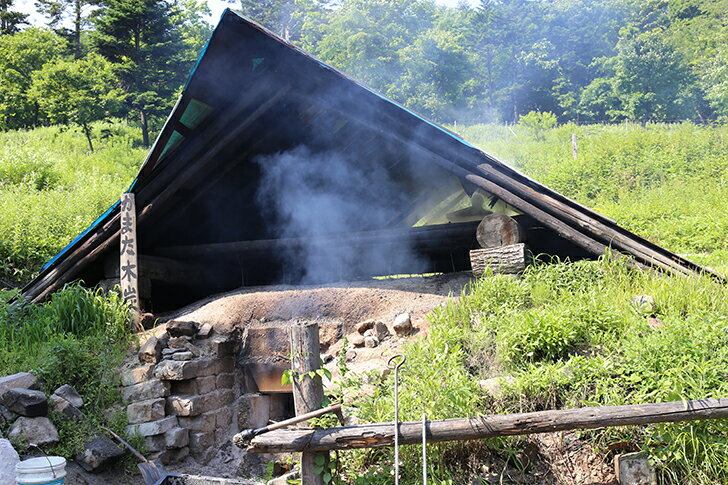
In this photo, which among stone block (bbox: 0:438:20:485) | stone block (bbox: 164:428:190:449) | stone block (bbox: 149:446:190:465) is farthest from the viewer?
stone block (bbox: 164:428:190:449)

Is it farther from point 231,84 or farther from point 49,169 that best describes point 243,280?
point 49,169

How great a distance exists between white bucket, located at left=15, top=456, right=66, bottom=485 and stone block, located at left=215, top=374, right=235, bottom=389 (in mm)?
2048

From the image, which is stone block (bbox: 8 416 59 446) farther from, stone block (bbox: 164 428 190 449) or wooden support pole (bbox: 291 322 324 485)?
wooden support pole (bbox: 291 322 324 485)

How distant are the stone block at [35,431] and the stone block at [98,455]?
0.92ft

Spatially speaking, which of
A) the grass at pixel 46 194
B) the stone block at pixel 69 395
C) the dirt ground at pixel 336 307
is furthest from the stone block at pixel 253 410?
the grass at pixel 46 194

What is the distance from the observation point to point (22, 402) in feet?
16.4

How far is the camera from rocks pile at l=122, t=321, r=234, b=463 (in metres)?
5.48

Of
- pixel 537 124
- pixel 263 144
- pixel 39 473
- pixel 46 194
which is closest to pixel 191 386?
pixel 39 473

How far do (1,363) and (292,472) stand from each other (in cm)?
358

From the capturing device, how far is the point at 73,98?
81.9ft

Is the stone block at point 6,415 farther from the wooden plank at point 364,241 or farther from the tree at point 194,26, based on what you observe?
the tree at point 194,26

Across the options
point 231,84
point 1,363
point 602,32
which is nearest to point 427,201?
point 231,84

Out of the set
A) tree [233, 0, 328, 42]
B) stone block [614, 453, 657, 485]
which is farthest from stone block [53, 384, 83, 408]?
tree [233, 0, 328, 42]

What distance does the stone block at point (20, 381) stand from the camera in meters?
5.17
